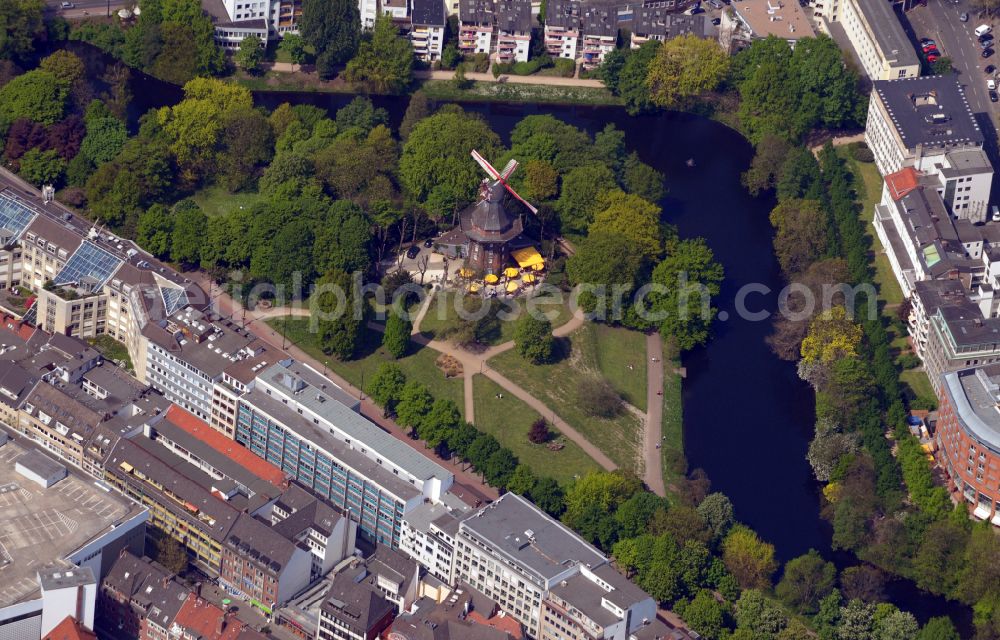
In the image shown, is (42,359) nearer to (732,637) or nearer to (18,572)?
(18,572)

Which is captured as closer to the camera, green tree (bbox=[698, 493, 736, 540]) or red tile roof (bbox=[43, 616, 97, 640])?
red tile roof (bbox=[43, 616, 97, 640])

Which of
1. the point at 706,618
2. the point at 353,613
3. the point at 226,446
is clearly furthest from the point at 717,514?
the point at 226,446

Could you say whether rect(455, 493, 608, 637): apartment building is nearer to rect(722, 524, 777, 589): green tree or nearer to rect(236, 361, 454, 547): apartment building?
rect(236, 361, 454, 547): apartment building

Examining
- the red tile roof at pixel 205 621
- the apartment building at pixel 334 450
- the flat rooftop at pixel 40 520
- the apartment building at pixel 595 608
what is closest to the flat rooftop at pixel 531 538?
the apartment building at pixel 595 608

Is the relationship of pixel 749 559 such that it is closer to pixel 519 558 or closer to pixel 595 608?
pixel 595 608

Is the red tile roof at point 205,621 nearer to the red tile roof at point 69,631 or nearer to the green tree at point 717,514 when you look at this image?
the red tile roof at point 69,631

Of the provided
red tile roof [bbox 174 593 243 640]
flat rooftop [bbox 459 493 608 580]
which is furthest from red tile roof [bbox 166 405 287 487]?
flat rooftop [bbox 459 493 608 580]
